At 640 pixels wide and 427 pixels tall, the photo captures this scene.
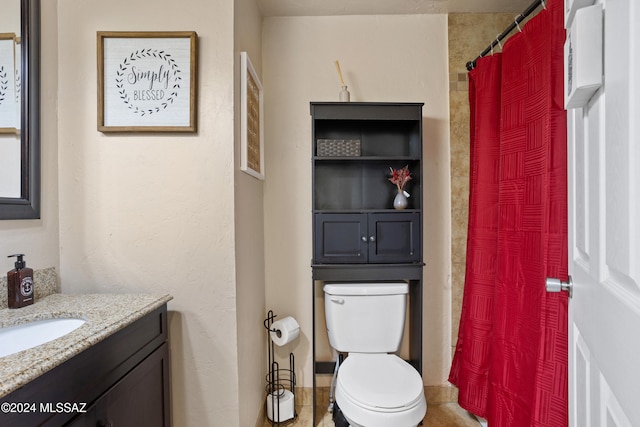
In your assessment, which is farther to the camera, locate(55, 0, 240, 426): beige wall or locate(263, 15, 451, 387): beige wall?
locate(263, 15, 451, 387): beige wall

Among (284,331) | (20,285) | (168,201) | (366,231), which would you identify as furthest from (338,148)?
(20,285)

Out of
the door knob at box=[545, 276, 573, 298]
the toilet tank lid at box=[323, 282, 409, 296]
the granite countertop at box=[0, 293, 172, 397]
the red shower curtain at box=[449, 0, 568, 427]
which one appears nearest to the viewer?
the granite countertop at box=[0, 293, 172, 397]

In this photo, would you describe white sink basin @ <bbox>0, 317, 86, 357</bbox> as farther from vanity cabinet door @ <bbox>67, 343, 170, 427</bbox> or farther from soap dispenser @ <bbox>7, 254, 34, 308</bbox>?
vanity cabinet door @ <bbox>67, 343, 170, 427</bbox>

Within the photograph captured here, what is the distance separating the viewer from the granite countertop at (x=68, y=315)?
0.62 metres

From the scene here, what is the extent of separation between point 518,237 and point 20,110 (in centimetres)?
207

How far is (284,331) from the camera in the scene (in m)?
1.75

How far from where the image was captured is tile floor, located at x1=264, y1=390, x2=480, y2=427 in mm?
1750

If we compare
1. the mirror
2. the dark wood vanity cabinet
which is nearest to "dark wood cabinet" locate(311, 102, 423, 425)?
the dark wood vanity cabinet

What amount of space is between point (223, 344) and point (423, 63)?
75.6 inches

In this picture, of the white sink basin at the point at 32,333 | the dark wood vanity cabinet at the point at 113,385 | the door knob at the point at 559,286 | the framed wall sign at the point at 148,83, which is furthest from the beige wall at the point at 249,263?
the door knob at the point at 559,286

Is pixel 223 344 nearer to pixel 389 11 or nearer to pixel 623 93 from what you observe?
pixel 623 93

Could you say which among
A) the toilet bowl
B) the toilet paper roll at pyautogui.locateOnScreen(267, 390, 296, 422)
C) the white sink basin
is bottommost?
the toilet paper roll at pyautogui.locateOnScreen(267, 390, 296, 422)

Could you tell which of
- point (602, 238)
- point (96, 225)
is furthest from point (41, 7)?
point (602, 238)

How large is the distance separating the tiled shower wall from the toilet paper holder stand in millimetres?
1043
